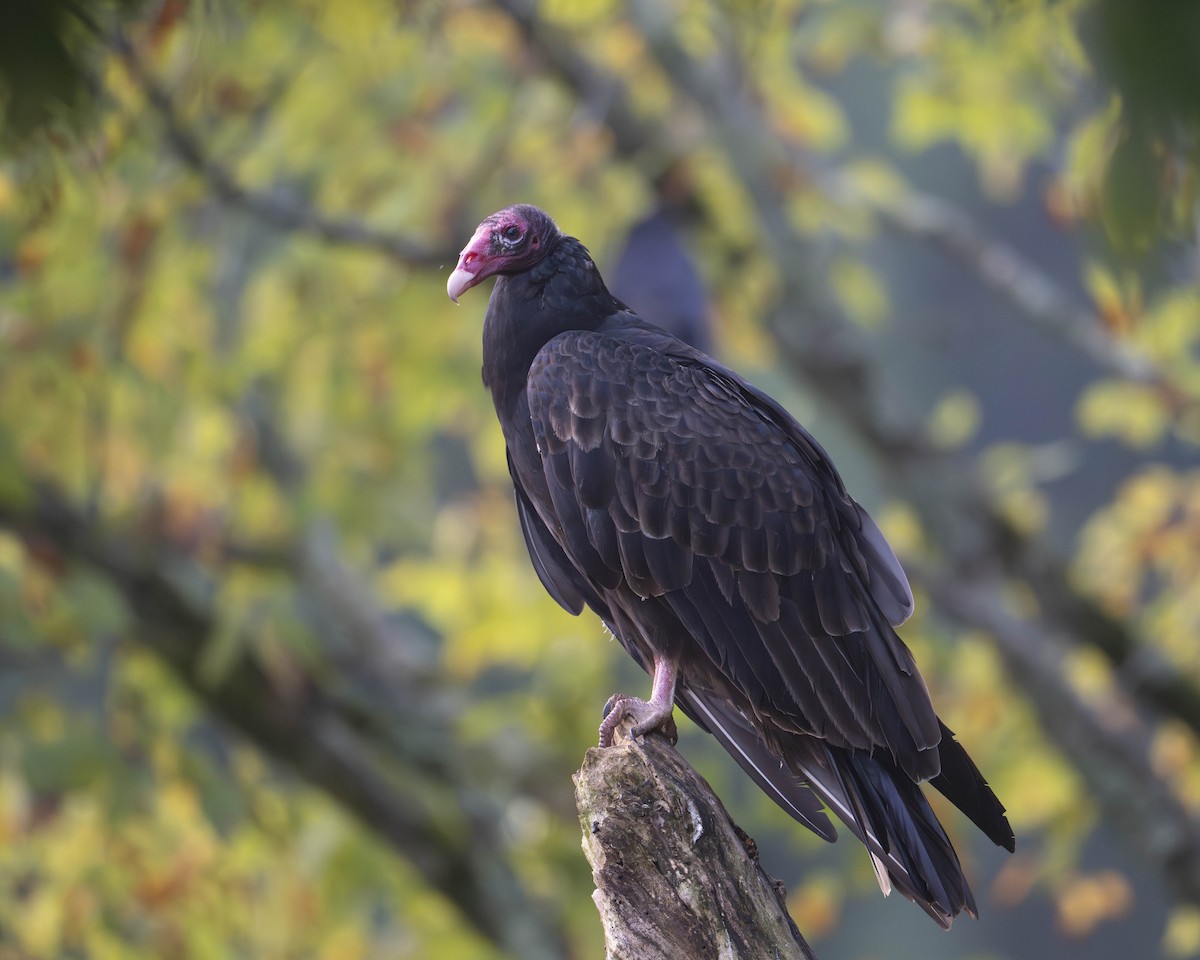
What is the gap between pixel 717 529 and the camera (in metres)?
2.50

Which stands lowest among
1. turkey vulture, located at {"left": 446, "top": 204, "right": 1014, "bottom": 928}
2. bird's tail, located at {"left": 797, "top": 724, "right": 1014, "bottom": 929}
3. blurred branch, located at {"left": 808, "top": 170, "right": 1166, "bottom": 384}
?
bird's tail, located at {"left": 797, "top": 724, "right": 1014, "bottom": 929}

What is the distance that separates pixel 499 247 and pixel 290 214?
7.17 ft

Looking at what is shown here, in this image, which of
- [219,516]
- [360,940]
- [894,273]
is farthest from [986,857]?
[219,516]

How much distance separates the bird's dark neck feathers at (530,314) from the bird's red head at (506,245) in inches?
1.2

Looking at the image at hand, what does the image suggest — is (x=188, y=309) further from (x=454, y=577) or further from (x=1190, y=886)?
(x=1190, y=886)

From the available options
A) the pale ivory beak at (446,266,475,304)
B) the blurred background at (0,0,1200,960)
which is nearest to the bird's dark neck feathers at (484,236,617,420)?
the pale ivory beak at (446,266,475,304)

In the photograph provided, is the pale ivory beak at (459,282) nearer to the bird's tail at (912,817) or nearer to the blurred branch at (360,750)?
the bird's tail at (912,817)

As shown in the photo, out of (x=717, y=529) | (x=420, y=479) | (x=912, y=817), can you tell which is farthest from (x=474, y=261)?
(x=420, y=479)

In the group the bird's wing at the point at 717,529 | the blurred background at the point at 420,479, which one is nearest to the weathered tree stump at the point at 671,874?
the bird's wing at the point at 717,529

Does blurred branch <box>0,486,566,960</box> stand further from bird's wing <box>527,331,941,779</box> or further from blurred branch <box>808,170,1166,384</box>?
blurred branch <box>808,170,1166,384</box>

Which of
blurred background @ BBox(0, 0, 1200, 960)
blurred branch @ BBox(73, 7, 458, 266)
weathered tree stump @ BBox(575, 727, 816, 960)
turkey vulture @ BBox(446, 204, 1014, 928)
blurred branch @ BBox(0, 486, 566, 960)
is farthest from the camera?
blurred branch @ BBox(0, 486, 566, 960)

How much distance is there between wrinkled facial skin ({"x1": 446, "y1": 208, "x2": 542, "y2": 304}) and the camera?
2.61m

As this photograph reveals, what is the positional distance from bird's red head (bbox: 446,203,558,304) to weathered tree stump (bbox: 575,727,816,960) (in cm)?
104

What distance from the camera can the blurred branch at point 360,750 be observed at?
181 inches
